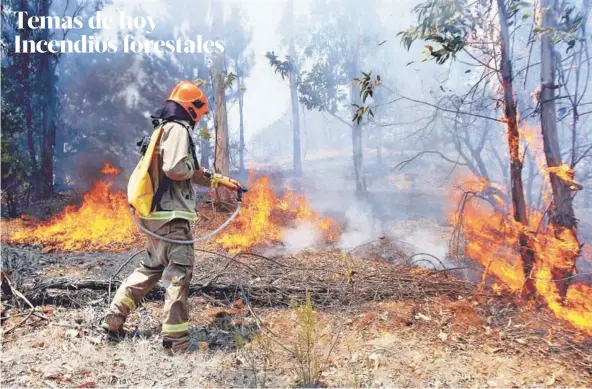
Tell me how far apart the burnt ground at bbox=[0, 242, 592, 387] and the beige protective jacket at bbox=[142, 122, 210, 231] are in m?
1.08

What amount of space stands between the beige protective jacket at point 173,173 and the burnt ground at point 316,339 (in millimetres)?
1080

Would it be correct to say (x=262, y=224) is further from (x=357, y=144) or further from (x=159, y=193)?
(x=357, y=144)

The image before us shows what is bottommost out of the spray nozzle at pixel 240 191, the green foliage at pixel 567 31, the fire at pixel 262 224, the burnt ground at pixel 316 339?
the burnt ground at pixel 316 339

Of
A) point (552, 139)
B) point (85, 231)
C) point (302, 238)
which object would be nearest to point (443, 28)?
point (552, 139)

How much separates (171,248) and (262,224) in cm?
539

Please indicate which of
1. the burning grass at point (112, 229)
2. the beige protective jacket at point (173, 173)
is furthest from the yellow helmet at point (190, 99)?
the burning grass at point (112, 229)

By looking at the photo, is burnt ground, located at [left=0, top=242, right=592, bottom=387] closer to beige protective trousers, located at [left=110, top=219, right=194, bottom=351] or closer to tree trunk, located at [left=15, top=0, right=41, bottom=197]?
beige protective trousers, located at [left=110, top=219, right=194, bottom=351]

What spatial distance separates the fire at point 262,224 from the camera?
7.62m

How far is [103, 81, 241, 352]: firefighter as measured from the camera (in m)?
3.05

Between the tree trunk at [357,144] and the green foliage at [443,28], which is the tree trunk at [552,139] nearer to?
the green foliage at [443,28]

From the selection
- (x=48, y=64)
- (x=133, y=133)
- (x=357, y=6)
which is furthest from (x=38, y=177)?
(x=357, y=6)

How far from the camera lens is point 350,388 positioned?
2557 mm

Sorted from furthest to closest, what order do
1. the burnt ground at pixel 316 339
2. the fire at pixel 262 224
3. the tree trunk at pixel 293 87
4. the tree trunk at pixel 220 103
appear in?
1. the tree trunk at pixel 293 87
2. the tree trunk at pixel 220 103
3. the fire at pixel 262 224
4. the burnt ground at pixel 316 339

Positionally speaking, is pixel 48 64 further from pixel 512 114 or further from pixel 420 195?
pixel 420 195
